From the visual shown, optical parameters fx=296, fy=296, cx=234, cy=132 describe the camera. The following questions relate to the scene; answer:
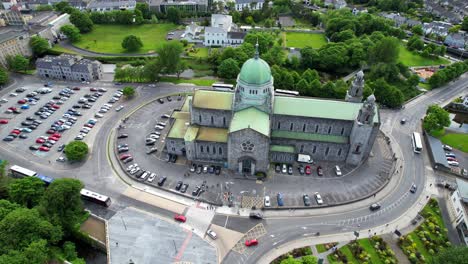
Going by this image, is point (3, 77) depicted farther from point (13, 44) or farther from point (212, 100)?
point (212, 100)

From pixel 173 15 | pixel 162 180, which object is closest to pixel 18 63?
pixel 173 15

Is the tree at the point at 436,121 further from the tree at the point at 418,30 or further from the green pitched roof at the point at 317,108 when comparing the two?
the tree at the point at 418,30

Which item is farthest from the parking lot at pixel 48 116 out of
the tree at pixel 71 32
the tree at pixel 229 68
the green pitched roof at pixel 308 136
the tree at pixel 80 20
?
the tree at pixel 80 20

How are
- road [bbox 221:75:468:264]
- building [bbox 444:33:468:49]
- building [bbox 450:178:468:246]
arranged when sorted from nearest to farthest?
road [bbox 221:75:468:264] → building [bbox 450:178:468:246] → building [bbox 444:33:468:49]

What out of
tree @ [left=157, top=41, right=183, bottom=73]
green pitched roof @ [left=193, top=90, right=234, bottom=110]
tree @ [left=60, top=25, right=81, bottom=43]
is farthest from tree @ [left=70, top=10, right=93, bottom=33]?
green pitched roof @ [left=193, top=90, right=234, bottom=110]

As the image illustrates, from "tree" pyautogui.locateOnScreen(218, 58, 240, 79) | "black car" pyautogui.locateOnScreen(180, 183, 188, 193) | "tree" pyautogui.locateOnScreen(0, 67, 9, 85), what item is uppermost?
"tree" pyautogui.locateOnScreen(218, 58, 240, 79)

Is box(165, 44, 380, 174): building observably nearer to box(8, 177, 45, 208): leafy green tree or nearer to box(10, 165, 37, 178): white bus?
box(8, 177, 45, 208): leafy green tree

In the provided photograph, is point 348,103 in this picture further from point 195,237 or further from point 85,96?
point 85,96
